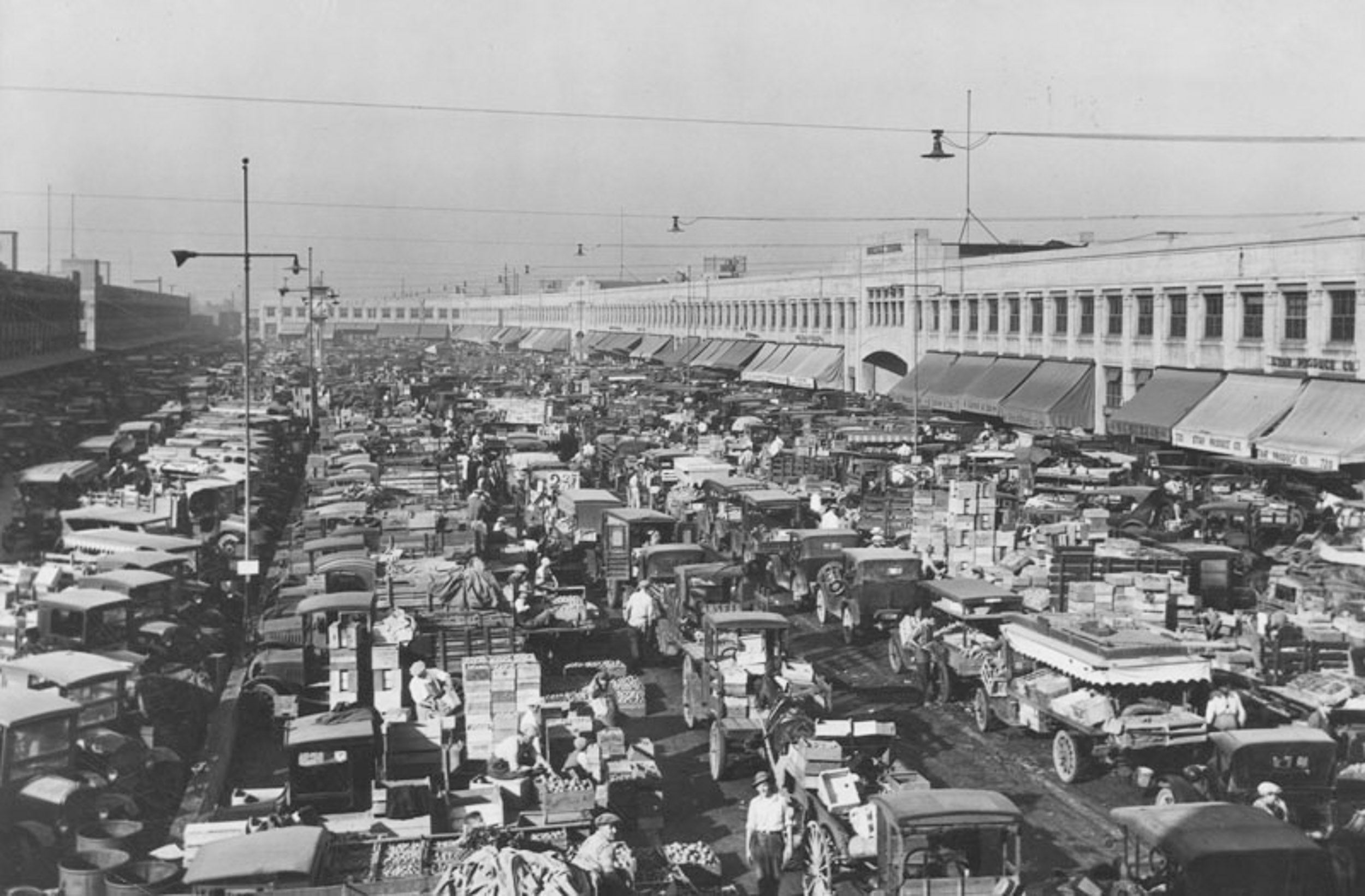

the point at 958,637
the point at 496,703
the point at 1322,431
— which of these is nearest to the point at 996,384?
the point at 1322,431

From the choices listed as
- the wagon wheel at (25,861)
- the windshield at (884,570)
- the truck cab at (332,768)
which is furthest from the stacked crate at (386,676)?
the windshield at (884,570)

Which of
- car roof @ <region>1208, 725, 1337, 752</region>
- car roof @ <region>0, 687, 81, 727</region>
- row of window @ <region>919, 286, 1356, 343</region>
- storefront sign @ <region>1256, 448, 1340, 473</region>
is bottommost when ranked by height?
car roof @ <region>1208, 725, 1337, 752</region>

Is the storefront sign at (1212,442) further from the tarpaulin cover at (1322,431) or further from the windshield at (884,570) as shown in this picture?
the windshield at (884,570)

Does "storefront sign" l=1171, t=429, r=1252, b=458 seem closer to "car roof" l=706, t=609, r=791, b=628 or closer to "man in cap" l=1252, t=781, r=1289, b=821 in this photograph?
"car roof" l=706, t=609, r=791, b=628

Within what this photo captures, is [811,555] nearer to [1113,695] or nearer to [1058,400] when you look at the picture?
[1113,695]

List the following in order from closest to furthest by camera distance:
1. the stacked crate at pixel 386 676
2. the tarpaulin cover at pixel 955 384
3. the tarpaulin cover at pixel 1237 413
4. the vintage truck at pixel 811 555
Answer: the stacked crate at pixel 386 676
the vintage truck at pixel 811 555
the tarpaulin cover at pixel 1237 413
the tarpaulin cover at pixel 955 384

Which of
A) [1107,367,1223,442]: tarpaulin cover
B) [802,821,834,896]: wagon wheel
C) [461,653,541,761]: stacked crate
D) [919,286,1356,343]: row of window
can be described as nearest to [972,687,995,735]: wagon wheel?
[802,821,834,896]: wagon wheel

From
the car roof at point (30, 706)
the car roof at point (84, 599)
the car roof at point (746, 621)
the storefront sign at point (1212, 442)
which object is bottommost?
the car roof at point (30, 706)
